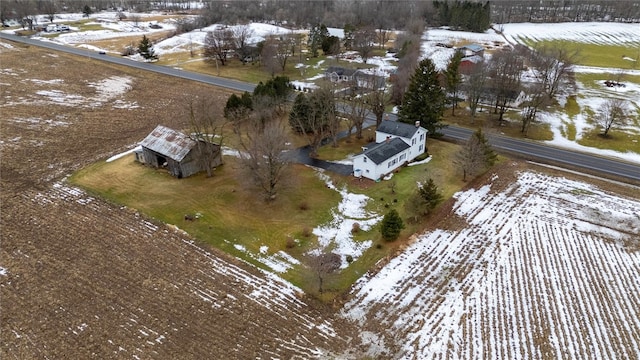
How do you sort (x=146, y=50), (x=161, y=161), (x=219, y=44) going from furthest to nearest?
1. (x=146, y=50)
2. (x=219, y=44)
3. (x=161, y=161)

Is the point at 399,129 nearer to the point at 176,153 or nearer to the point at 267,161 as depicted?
the point at 267,161

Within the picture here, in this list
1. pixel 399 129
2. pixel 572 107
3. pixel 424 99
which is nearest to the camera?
pixel 399 129

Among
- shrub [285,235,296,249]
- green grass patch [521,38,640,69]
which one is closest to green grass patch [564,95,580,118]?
green grass patch [521,38,640,69]

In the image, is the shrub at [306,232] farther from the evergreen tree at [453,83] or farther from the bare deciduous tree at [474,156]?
the evergreen tree at [453,83]

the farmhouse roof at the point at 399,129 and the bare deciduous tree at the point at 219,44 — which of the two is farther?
the bare deciduous tree at the point at 219,44

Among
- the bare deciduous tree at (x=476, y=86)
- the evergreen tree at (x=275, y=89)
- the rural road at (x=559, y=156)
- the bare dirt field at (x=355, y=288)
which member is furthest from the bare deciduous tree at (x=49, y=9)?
the bare deciduous tree at (x=476, y=86)

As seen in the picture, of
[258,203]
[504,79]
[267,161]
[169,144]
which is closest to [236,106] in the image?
[169,144]

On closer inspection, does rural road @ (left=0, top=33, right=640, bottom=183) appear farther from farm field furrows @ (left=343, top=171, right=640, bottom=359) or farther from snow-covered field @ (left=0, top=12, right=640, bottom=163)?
farm field furrows @ (left=343, top=171, right=640, bottom=359)
